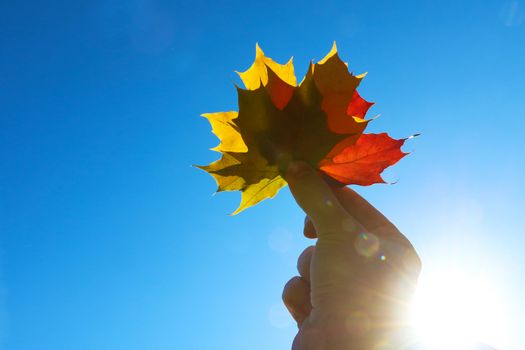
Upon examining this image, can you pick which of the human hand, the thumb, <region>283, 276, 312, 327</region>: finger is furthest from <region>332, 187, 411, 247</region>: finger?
<region>283, 276, 312, 327</region>: finger

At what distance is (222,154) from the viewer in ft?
5.31

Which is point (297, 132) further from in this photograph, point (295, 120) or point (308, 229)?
point (308, 229)

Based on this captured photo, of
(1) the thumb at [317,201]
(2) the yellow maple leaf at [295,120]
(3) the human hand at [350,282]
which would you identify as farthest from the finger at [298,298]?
(2) the yellow maple leaf at [295,120]

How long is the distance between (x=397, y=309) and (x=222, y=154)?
86 centimetres

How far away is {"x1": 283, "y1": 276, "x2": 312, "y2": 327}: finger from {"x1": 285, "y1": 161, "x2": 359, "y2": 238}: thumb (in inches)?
10.0

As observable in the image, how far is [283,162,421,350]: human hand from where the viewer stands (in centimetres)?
114

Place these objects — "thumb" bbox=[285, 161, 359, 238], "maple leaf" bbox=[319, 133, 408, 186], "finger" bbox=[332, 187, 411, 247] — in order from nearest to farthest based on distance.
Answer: "thumb" bbox=[285, 161, 359, 238], "finger" bbox=[332, 187, 411, 247], "maple leaf" bbox=[319, 133, 408, 186]

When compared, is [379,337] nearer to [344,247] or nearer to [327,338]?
[327,338]

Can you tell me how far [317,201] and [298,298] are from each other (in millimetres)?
369

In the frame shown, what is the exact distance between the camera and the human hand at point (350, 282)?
1.14 metres

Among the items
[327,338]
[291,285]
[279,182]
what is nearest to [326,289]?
[327,338]

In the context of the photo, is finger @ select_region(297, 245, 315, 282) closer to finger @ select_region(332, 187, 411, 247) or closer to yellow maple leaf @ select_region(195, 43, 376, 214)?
finger @ select_region(332, 187, 411, 247)

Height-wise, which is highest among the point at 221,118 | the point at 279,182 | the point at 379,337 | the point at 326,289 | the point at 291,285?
the point at 221,118

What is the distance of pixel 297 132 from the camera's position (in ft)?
4.79
